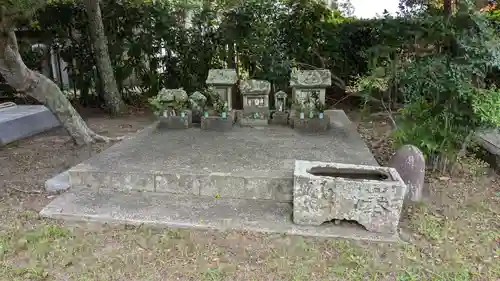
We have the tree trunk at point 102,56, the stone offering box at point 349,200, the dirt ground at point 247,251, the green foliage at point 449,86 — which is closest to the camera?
the dirt ground at point 247,251

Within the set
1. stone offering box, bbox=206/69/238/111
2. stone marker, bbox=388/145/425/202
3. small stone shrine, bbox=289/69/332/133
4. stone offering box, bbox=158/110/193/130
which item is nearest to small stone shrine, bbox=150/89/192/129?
stone offering box, bbox=158/110/193/130

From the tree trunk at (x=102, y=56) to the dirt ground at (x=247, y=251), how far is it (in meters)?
3.72

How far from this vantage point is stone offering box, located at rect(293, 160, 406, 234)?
8.15ft

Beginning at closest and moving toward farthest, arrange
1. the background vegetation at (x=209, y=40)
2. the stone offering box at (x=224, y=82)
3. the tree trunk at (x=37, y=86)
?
the tree trunk at (x=37, y=86) → the stone offering box at (x=224, y=82) → the background vegetation at (x=209, y=40)

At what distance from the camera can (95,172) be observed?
3.21 m

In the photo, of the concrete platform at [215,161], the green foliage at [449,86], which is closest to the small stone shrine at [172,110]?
the concrete platform at [215,161]

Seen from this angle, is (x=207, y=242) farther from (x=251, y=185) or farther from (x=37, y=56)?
(x=37, y=56)

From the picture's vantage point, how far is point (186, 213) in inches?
110

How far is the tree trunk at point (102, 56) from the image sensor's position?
19.8ft

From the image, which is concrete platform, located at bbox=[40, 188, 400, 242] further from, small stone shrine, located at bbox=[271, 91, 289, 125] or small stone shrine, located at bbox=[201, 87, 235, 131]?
small stone shrine, located at bbox=[271, 91, 289, 125]

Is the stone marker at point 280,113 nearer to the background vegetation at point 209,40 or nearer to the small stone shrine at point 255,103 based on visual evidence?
the small stone shrine at point 255,103

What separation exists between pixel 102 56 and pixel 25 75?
2.24 m

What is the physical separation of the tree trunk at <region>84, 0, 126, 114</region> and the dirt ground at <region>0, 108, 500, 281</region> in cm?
372

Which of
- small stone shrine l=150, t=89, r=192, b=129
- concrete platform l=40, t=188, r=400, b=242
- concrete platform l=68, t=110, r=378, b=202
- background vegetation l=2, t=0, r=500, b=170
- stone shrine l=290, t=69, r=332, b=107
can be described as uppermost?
background vegetation l=2, t=0, r=500, b=170
